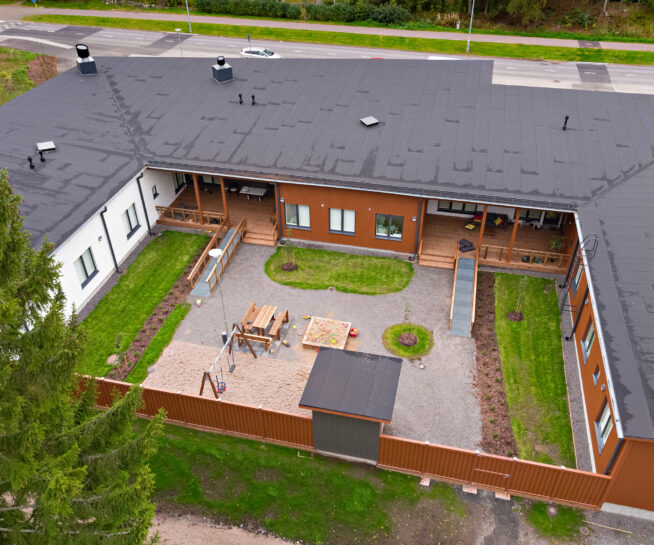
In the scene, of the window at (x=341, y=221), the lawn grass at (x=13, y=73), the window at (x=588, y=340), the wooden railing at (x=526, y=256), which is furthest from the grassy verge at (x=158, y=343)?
the lawn grass at (x=13, y=73)

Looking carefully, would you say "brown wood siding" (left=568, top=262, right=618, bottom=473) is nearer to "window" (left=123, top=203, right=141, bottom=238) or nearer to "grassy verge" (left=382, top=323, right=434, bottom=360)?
"grassy verge" (left=382, top=323, right=434, bottom=360)

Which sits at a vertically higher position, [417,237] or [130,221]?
[130,221]

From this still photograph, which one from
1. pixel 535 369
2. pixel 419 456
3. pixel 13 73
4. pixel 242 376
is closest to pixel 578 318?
pixel 535 369

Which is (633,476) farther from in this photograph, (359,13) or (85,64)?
(359,13)

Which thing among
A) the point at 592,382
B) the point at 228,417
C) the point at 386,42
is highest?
the point at 386,42

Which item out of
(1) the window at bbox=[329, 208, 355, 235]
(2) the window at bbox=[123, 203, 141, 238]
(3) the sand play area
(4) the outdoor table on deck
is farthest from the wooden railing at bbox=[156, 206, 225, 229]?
(3) the sand play area

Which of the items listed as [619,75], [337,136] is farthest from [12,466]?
[619,75]

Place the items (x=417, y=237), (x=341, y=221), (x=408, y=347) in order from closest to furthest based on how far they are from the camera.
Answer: (x=408, y=347) < (x=417, y=237) < (x=341, y=221)

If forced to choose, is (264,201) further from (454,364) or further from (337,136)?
(454,364)
